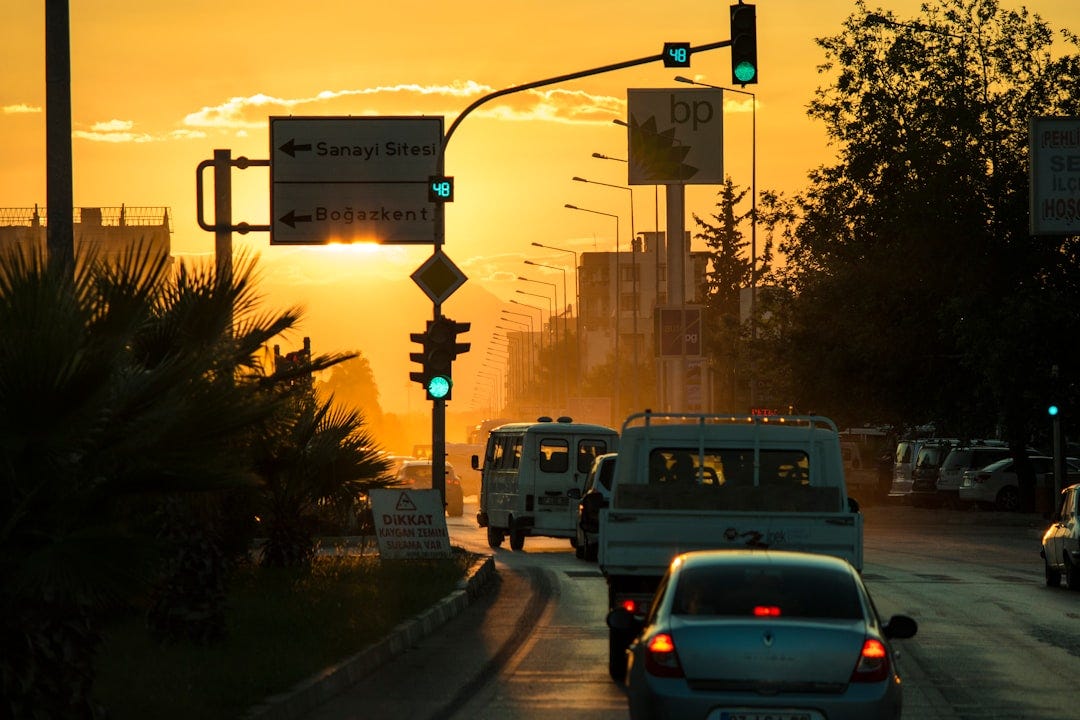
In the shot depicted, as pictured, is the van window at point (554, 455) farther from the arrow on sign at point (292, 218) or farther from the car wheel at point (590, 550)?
the arrow on sign at point (292, 218)

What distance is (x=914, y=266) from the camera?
51.0 meters

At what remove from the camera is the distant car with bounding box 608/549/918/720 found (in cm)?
944

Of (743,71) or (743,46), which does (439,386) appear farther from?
(743,46)

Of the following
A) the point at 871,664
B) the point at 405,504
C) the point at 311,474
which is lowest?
the point at 405,504

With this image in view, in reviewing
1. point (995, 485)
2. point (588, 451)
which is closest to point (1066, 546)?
point (588, 451)

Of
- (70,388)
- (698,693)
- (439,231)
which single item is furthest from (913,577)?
(70,388)

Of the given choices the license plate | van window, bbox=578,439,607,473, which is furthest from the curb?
van window, bbox=578,439,607,473

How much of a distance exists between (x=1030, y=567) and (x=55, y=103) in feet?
70.9

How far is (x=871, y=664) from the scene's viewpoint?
9484 millimetres

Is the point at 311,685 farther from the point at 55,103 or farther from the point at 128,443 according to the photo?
the point at 55,103

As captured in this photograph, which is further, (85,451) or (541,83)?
(541,83)

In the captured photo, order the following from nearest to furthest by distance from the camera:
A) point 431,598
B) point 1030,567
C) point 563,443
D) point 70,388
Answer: point 70,388, point 431,598, point 1030,567, point 563,443

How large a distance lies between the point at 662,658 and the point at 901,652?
7.34m

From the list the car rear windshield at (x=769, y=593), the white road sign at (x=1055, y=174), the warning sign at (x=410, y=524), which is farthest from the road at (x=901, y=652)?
the white road sign at (x=1055, y=174)
